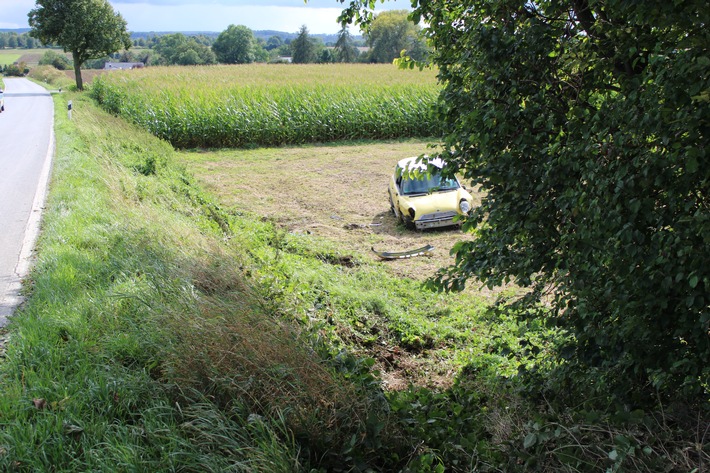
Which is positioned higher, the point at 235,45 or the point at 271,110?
the point at 235,45

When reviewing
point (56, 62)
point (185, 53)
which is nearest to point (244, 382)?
point (56, 62)

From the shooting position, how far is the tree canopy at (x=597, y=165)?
3375 millimetres

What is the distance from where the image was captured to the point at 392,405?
490 centimetres

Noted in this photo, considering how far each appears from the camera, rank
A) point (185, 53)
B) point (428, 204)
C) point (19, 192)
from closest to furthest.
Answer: point (19, 192)
point (428, 204)
point (185, 53)

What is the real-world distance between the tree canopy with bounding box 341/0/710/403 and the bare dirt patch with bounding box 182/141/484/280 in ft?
18.8

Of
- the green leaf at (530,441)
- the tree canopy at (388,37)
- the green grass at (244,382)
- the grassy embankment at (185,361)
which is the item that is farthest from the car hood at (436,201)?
the tree canopy at (388,37)

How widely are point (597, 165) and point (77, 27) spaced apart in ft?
168

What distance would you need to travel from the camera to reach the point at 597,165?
378cm

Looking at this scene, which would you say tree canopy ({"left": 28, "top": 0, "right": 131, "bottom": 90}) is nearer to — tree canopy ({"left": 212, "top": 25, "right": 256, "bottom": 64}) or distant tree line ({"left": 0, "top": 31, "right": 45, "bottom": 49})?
tree canopy ({"left": 212, "top": 25, "right": 256, "bottom": 64})

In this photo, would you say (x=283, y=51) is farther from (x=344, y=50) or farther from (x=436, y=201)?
(x=436, y=201)

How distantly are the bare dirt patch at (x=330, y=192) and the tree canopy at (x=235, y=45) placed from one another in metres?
111

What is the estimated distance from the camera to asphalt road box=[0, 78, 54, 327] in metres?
7.62

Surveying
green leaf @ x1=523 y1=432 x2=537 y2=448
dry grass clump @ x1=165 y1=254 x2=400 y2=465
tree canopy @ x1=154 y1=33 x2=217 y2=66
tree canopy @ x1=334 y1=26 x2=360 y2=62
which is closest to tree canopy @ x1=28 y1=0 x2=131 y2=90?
dry grass clump @ x1=165 y1=254 x2=400 y2=465

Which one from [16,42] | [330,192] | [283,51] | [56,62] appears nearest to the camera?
[330,192]
